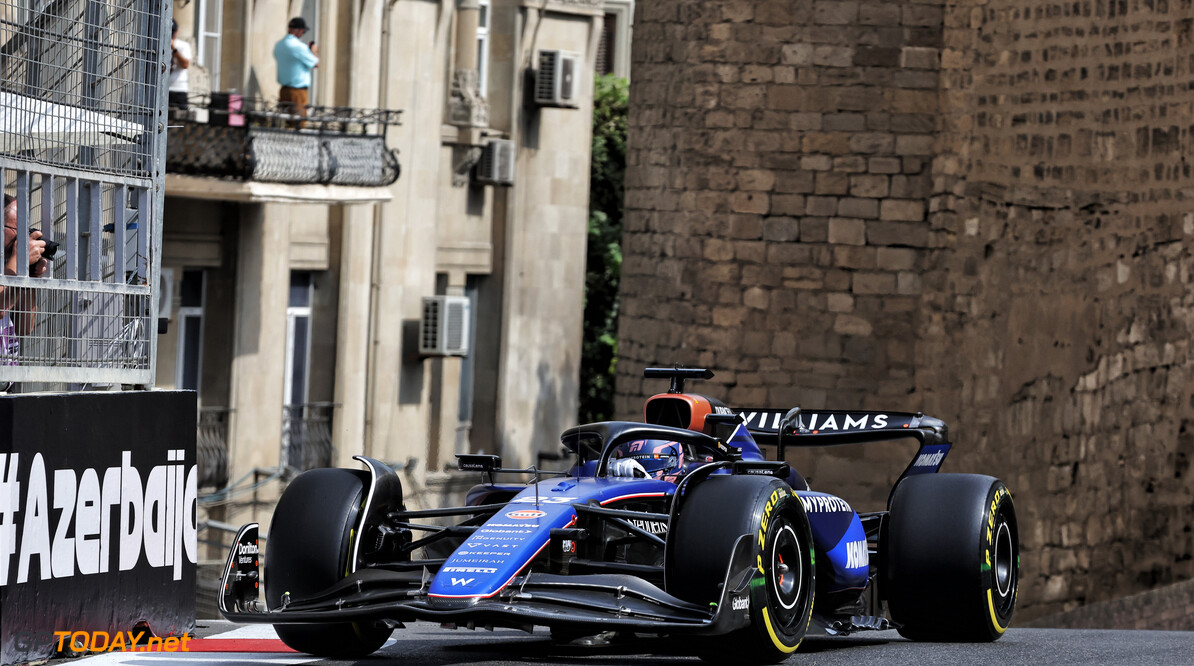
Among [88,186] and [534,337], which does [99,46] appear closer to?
[88,186]

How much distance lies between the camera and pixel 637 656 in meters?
8.35

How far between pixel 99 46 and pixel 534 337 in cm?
2127

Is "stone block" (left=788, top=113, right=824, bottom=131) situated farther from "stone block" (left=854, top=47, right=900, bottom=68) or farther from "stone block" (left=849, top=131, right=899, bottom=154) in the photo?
"stone block" (left=854, top=47, right=900, bottom=68)

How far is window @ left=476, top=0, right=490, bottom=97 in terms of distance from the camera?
2869 cm

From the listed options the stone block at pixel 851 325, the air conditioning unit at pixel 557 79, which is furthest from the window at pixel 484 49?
the stone block at pixel 851 325

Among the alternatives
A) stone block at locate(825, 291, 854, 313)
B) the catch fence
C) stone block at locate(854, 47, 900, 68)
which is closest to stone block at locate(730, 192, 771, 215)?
stone block at locate(825, 291, 854, 313)

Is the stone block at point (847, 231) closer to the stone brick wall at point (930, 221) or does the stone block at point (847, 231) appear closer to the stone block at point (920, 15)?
the stone brick wall at point (930, 221)

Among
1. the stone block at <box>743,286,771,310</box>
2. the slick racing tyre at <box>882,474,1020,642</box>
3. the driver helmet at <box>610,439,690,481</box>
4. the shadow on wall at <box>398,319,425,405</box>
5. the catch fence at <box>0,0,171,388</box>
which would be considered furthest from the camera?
the shadow on wall at <box>398,319,425,405</box>

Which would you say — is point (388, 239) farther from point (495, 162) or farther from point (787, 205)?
point (787, 205)

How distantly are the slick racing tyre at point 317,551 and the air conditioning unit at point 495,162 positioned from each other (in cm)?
1966

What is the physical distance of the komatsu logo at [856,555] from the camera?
8906 mm

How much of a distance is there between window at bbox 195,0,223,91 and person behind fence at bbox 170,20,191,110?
246 centimetres

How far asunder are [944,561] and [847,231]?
10.3 meters

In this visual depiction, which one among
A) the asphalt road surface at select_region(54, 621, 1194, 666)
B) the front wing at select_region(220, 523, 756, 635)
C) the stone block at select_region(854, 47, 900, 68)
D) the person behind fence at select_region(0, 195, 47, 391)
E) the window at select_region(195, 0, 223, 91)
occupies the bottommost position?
the asphalt road surface at select_region(54, 621, 1194, 666)
